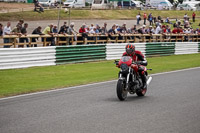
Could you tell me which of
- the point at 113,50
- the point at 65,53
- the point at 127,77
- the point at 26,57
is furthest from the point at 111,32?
the point at 127,77

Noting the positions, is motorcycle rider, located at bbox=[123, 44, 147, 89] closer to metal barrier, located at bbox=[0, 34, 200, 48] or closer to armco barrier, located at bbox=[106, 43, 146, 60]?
metal barrier, located at bbox=[0, 34, 200, 48]

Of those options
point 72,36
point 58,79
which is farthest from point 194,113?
point 72,36

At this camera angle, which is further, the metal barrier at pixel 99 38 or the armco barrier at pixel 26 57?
the metal barrier at pixel 99 38

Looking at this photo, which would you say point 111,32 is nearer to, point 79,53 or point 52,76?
point 79,53

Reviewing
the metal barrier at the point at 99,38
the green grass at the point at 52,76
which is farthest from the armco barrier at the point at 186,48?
the green grass at the point at 52,76

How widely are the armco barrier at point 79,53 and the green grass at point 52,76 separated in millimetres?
503

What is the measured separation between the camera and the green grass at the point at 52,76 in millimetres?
13305

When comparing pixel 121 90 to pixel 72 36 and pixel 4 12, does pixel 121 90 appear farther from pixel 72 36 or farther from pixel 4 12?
pixel 4 12

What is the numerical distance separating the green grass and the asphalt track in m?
1.16

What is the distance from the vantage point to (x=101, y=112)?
8.90 metres

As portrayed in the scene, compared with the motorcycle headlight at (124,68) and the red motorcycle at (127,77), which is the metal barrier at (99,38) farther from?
the motorcycle headlight at (124,68)

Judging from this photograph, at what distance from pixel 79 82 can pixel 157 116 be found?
663 centimetres

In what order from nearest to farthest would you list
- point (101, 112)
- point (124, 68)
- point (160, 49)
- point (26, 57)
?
point (101, 112) < point (124, 68) < point (26, 57) < point (160, 49)

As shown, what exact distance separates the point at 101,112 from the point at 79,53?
12.8 meters
